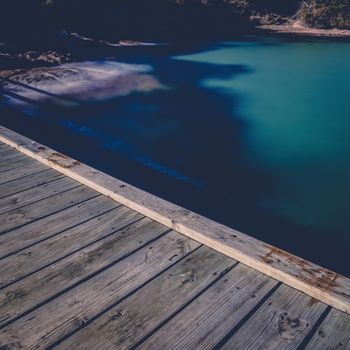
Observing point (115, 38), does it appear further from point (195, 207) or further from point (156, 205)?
point (156, 205)

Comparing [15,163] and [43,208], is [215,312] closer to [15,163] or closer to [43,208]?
[43,208]

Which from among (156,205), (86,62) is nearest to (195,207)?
(156,205)

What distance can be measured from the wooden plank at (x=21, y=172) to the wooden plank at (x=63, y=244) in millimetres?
828

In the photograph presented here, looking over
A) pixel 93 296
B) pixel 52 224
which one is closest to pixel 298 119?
pixel 52 224

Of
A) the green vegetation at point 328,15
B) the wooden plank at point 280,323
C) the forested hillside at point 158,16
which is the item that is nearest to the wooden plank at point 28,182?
the wooden plank at point 280,323

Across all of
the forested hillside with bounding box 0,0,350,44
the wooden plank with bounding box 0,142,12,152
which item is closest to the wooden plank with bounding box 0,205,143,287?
the wooden plank with bounding box 0,142,12,152

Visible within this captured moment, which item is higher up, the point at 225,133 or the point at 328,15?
the point at 328,15

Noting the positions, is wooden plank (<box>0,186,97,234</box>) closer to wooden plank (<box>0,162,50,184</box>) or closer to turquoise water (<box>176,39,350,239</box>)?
wooden plank (<box>0,162,50,184</box>)

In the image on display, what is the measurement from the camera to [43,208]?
232 cm

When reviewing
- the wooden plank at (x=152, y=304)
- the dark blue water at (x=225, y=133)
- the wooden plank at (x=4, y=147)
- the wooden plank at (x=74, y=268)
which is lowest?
the dark blue water at (x=225, y=133)

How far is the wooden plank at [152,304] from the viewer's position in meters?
1.41

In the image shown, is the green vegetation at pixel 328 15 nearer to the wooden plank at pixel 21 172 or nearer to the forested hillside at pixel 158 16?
the forested hillside at pixel 158 16

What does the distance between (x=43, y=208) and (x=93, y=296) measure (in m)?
0.89

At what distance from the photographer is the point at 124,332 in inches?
56.6
